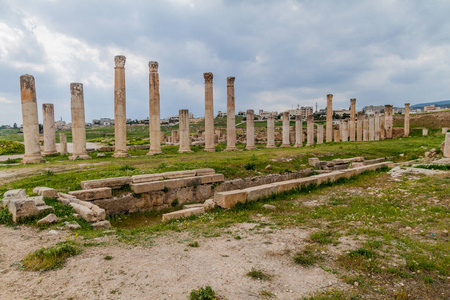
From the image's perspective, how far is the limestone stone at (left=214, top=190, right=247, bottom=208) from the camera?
918 cm

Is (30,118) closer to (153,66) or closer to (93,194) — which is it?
(153,66)

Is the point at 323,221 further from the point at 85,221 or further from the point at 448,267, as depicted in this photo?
the point at 85,221

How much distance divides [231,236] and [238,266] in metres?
1.60

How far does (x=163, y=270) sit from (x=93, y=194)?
20.2 ft

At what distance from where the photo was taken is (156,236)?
6.58 meters

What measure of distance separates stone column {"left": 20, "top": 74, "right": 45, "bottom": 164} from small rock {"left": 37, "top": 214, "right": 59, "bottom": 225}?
1322 centimetres

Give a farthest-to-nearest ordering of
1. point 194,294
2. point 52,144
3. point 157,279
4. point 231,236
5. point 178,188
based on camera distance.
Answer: point 52,144
point 178,188
point 231,236
point 157,279
point 194,294

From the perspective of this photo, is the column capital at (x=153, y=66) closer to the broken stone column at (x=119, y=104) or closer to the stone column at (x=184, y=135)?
the broken stone column at (x=119, y=104)

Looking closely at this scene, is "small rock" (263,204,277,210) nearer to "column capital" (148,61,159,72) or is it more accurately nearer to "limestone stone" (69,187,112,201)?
"limestone stone" (69,187,112,201)

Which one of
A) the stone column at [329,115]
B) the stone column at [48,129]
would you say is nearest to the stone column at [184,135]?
the stone column at [48,129]

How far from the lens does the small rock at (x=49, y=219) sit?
21.9 ft

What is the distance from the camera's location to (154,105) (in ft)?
73.0

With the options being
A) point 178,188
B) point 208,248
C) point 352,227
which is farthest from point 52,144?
point 352,227

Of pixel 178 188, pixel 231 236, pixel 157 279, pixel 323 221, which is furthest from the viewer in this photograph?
pixel 178 188
